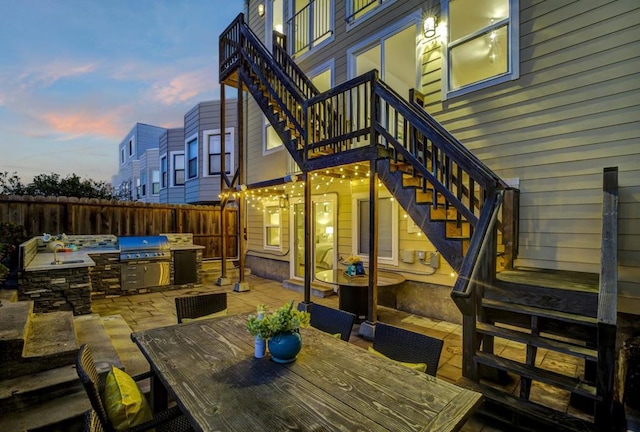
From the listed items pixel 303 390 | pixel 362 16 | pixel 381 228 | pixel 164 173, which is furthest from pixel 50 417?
pixel 164 173

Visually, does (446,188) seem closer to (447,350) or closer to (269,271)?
(447,350)

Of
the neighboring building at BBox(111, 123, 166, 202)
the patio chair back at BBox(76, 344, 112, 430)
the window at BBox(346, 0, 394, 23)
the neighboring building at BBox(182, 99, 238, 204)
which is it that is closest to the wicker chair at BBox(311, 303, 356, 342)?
the patio chair back at BBox(76, 344, 112, 430)

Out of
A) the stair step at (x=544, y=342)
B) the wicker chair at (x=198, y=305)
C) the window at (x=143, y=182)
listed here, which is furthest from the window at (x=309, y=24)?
the window at (x=143, y=182)

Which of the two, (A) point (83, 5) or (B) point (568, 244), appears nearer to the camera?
(B) point (568, 244)

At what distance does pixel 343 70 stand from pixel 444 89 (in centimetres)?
247

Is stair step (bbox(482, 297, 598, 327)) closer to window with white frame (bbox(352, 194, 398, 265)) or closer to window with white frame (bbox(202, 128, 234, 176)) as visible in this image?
window with white frame (bbox(352, 194, 398, 265))

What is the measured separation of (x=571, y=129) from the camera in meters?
3.65

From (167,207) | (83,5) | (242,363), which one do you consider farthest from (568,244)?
(83,5)

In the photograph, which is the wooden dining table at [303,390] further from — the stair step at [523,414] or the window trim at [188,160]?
the window trim at [188,160]

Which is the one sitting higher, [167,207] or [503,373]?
[167,207]

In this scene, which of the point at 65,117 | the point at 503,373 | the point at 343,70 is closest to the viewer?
the point at 503,373

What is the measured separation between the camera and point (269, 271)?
8648 mm

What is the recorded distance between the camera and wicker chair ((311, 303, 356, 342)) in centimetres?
257

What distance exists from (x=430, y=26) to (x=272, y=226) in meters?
6.01
